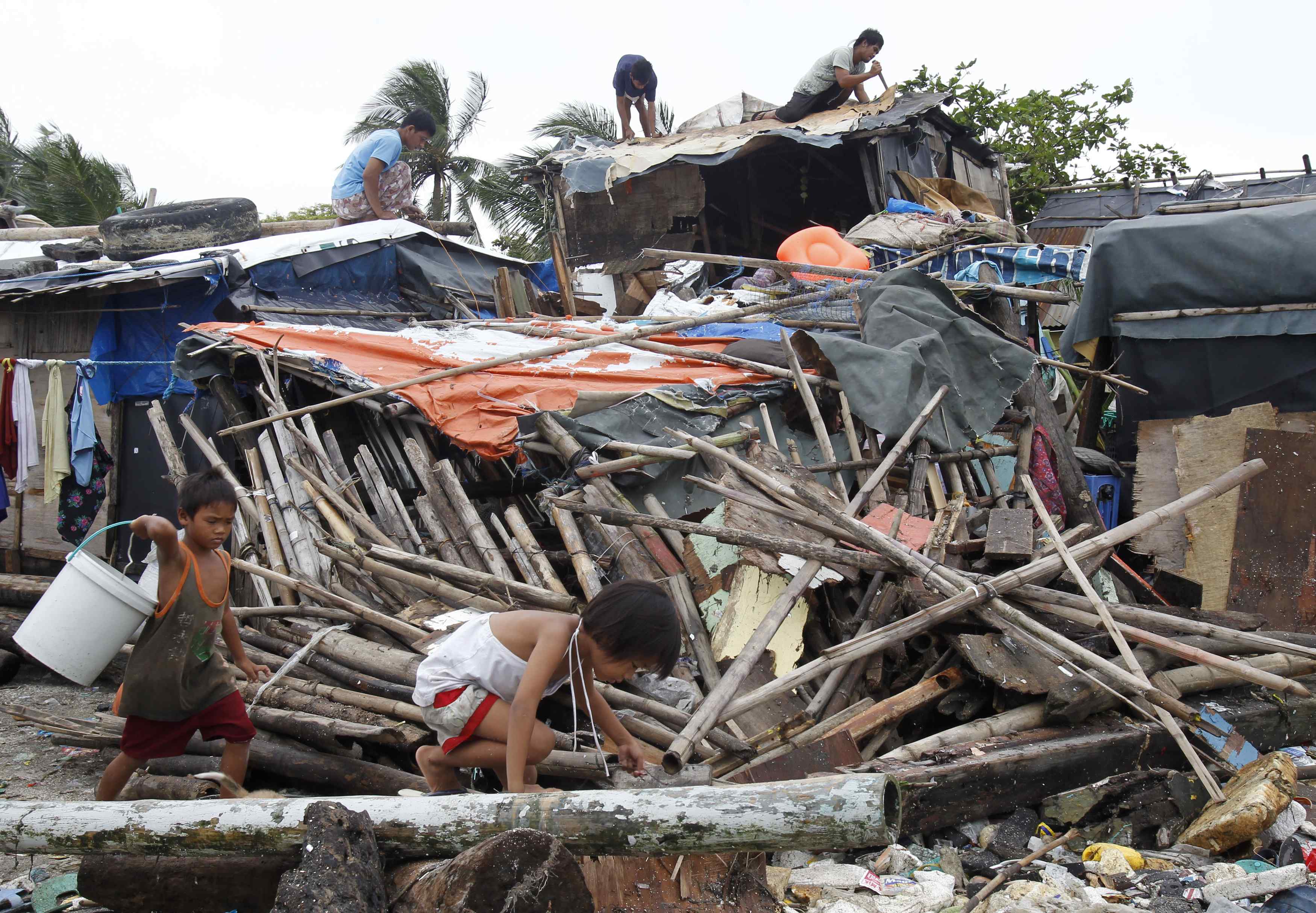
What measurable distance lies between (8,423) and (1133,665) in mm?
8490

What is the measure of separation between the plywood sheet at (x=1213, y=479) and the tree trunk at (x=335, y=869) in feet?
16.8

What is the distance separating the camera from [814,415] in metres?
6.33

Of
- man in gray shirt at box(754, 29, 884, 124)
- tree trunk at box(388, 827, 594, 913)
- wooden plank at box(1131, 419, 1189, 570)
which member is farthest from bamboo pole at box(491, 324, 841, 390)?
man in gray shirt at box(754, 29, 884, 124)

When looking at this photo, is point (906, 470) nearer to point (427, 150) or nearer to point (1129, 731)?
point (1129, 731)

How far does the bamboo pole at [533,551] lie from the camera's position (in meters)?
5.20

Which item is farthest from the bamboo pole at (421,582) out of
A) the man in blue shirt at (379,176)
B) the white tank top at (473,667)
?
the man in blue shirt at (379,176)

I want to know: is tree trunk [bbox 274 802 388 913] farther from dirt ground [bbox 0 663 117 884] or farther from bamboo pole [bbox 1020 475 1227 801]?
bamboo pole [bbox 1020 475 1227 801]

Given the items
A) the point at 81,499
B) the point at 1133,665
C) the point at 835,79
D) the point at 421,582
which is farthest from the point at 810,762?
the point at 835,79

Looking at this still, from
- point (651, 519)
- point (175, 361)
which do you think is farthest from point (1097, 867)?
point (175, 361)

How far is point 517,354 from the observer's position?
22.3 ft

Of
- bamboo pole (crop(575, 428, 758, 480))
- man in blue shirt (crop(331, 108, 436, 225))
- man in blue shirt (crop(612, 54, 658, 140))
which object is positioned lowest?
bamboo pole (crop(575, 428, 758, 480))

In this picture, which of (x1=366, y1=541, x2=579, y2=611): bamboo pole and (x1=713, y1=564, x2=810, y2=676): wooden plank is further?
(x1=713, y1=564, x2=810, y2=676): wooden plank

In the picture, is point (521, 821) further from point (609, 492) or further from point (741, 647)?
point (609, 492)

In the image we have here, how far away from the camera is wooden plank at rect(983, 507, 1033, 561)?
16.6 feet
